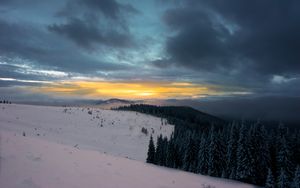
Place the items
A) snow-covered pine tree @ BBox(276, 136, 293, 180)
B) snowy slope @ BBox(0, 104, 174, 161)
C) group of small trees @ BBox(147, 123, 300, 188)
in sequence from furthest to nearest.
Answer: snowy slope @ BBox(0, 104, 174, 161) → group of small trees @ BBox(147, 123, 300, 188) → snow-covered pine tree @ BBox(276, 136, 293, 180)

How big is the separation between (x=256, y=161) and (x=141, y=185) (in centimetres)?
3367

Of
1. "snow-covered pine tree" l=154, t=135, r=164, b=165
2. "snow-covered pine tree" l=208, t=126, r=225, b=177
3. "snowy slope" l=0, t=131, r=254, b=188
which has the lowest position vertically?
"snow-covered pine tree" l=154, t=135, r=164, b=165

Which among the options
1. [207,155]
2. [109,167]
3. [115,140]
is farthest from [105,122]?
[109,167]

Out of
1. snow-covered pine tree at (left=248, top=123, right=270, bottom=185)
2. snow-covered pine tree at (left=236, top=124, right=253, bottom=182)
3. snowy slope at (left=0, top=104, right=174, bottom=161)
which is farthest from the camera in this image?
snowy slope at (left=0, top=104, right=174, bottom=161)

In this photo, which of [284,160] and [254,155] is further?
[254,155]

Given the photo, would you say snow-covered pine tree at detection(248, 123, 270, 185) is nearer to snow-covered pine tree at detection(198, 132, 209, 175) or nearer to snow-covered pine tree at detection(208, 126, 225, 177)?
snow-covered pine tree at detection(208, 126, 225, 177)

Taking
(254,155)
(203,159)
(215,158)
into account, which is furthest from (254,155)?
(203,159)

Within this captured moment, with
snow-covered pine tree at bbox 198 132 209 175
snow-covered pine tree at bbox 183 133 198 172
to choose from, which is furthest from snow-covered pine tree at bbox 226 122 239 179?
snow-covered pine tree at bbox 183 133 198 172

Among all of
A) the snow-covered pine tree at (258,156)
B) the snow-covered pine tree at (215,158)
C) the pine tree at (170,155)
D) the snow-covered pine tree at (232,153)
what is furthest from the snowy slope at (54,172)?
the pine tree at (170,155)

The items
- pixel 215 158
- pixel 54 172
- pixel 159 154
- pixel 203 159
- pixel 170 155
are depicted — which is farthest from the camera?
pixel 159 154

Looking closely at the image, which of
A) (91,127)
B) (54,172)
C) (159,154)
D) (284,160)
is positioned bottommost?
(159,154)

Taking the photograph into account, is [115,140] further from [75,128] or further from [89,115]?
[89,115]

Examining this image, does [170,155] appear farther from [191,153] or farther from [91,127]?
[91,127]

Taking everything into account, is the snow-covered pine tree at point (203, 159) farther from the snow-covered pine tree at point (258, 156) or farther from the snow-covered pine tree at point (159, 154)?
the snow-covered pine tree at point (159, 154)
